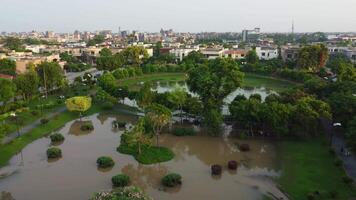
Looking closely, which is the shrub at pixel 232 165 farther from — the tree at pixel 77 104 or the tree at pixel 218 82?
the tree at pixel 77 104

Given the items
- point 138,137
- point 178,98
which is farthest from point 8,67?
point 138,137

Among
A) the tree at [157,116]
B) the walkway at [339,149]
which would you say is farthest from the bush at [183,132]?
the walkway at [339,149]

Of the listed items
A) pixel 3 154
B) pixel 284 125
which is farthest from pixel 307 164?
pixel 3 154

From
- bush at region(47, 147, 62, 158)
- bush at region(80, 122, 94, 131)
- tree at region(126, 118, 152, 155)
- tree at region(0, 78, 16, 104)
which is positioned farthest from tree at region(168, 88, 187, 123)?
tree at region(0, 78, 16, 104)

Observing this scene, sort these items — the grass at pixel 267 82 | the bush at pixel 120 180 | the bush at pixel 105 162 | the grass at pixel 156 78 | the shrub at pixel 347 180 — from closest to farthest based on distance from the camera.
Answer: the shrub at pixel 347 180, the bush at pixel 120 180, the bush at pixel 105 162, the grass at pixel 267 82, the grass at pixel 156 78

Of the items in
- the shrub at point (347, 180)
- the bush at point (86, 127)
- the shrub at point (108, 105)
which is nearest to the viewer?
the shrub at point (347, 180)

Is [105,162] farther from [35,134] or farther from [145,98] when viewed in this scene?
[145,98]

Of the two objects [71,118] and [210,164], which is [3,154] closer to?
[71,118]

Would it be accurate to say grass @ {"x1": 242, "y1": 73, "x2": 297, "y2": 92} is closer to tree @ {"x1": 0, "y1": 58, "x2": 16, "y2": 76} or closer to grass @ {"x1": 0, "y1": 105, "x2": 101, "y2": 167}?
grass @ {"x1": 0, "y1": 105, "x2": 101, "y2": 167}
